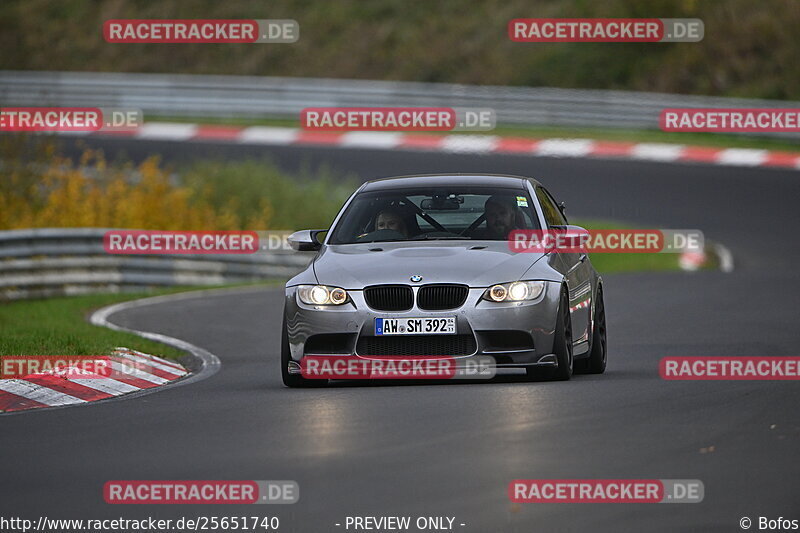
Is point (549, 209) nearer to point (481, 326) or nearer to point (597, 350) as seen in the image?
point (597, 350)

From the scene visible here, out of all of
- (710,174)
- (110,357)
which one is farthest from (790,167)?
(110,357)

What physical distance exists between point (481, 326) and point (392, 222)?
60.8 inches

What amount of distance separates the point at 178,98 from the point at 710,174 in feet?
48.0

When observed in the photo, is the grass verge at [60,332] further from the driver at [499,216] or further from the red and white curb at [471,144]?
the red and white curb at [471,144]

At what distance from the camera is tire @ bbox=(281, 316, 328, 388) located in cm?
1190

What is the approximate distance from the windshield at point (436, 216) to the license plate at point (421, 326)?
122 centimetres

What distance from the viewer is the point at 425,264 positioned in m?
11.7

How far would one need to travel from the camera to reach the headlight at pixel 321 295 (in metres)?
11.6

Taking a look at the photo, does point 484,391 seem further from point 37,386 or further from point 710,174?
point 710,174

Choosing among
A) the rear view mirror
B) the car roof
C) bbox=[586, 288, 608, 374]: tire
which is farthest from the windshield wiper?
bbox=[586, 288, 608, 374]: tire

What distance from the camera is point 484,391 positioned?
36.9 feet

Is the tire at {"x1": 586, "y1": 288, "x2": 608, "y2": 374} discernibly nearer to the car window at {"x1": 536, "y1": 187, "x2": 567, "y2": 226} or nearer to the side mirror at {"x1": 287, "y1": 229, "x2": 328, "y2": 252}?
the car window at {"x1": 536, "y1": 187, "x2": 567, "y2": 226}

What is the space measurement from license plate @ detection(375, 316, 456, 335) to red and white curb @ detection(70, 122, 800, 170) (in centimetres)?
2379

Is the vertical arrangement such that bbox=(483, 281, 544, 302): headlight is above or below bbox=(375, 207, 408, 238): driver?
below
